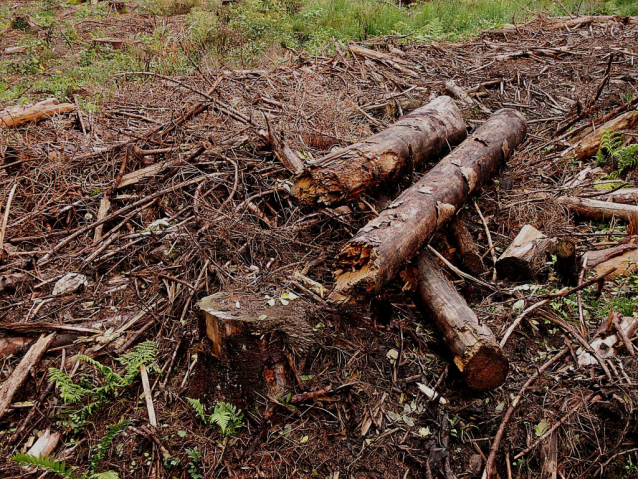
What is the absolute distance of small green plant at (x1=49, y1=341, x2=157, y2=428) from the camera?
2.53 metres

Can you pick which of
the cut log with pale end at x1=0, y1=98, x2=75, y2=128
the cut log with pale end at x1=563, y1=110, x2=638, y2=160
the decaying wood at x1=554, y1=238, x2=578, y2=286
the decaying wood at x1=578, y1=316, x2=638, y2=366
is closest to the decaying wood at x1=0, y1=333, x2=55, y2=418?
the cut log with pale end at x1=0, y1=98, x2=75, y2=128

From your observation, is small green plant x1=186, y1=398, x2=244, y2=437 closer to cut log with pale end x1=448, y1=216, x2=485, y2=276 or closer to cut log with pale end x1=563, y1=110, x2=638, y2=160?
cut log with pale end x1=448, y1=216, x2=485, y2=276

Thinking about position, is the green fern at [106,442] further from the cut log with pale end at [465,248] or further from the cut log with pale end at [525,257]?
the cut log with pale end at [525,257]

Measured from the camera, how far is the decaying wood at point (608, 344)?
2775 mm

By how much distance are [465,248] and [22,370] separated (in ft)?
10.5

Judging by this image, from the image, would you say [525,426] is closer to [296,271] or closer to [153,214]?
[296,271]

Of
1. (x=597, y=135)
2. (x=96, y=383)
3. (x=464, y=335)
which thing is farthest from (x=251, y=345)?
(x=597, y=135)

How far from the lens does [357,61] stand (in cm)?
700

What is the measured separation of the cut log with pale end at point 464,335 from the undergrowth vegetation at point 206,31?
15.9 ft

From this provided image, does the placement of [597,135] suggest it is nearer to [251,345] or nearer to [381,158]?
[381,158]

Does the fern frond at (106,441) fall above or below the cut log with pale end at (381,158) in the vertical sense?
below

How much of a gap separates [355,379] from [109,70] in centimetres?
653

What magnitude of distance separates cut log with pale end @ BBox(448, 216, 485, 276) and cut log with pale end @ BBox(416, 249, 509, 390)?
0.50m

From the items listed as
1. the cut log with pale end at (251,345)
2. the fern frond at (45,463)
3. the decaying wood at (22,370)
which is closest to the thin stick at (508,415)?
the cut log with pale end at (251,345)
